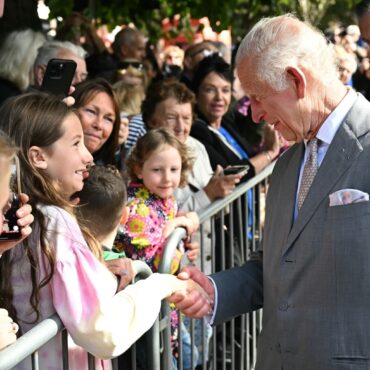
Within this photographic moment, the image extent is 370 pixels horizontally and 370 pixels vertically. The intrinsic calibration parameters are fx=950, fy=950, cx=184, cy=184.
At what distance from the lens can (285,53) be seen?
340cm

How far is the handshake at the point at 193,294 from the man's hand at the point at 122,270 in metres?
0.20

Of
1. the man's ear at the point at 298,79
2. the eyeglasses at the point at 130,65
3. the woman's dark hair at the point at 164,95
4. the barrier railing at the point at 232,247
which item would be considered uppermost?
the man's ear at the point at 298,79

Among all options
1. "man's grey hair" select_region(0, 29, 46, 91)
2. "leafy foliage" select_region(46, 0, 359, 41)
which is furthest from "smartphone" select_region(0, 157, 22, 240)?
"leafy foliage" select_region(46, 0, 359, 41)

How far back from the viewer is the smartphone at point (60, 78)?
4434mm

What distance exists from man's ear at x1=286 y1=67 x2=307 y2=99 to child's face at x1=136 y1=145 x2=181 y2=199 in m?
1.80

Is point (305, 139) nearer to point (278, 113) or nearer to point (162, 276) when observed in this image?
point (278, 113)

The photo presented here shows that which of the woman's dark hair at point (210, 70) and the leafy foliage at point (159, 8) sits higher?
the leafy foliage at point (159, 8)

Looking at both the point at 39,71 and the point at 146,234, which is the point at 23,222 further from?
the point at 39,71

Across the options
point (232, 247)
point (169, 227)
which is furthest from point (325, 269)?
point (232, 247)

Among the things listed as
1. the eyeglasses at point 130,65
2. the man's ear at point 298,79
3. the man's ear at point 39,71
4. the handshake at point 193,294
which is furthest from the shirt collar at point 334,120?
the eyeglasses at point 130,65

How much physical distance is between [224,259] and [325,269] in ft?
7.65

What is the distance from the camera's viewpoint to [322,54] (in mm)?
3418

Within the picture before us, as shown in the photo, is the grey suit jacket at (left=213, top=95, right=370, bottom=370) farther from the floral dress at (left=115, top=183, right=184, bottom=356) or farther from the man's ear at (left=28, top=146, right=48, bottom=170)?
the floral dress at (left=115, top=183, right=184, bottom=356)

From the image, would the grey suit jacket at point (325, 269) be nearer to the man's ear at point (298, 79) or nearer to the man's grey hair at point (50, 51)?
the man's ear at point (298, 79)
